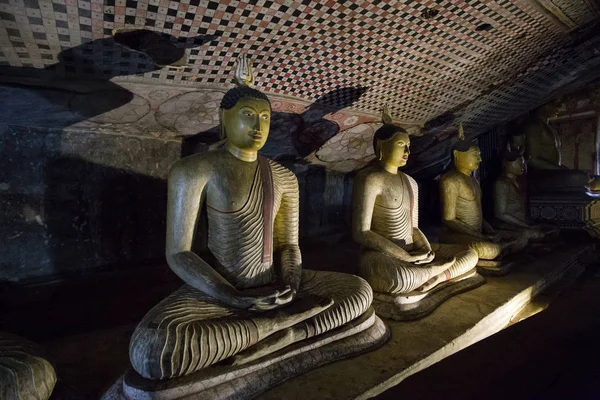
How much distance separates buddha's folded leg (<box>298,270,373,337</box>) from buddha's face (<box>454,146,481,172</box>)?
107 inches

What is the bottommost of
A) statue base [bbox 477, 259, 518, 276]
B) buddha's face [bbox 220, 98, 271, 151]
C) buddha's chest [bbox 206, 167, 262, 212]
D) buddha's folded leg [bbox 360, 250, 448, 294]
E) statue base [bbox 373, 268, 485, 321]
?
statue base [bbox 477, 259, 518, 276]

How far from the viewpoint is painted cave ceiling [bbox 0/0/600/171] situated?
2154 mm

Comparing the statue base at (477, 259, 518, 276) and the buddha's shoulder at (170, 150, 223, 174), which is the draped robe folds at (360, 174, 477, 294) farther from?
the buddha's shoulder at (170, 150, 223, 174)

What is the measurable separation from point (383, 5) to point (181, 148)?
2517 millimetres

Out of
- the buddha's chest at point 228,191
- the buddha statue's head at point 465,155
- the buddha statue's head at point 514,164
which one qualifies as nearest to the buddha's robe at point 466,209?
the buddha statue's head at point 465,155

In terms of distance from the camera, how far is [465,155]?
418cm

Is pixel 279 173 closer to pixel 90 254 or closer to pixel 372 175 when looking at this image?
pixel 372 175

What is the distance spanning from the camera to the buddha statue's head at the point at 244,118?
2156 mm

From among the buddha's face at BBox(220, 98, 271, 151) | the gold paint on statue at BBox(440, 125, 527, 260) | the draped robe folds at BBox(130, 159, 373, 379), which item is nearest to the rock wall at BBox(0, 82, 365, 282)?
the buddha's face at BBox(220, 98, 271, 151)

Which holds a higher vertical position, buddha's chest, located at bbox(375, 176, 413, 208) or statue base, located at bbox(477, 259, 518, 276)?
buddha's chest, located at bbox(375, 176, 413, 208)

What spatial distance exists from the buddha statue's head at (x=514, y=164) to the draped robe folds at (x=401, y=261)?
2534 mm

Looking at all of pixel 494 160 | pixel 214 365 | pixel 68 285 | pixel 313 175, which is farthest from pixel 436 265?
pixel 494 160

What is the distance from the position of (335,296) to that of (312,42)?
2.15 metres

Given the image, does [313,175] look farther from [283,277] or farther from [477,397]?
[477,397]
